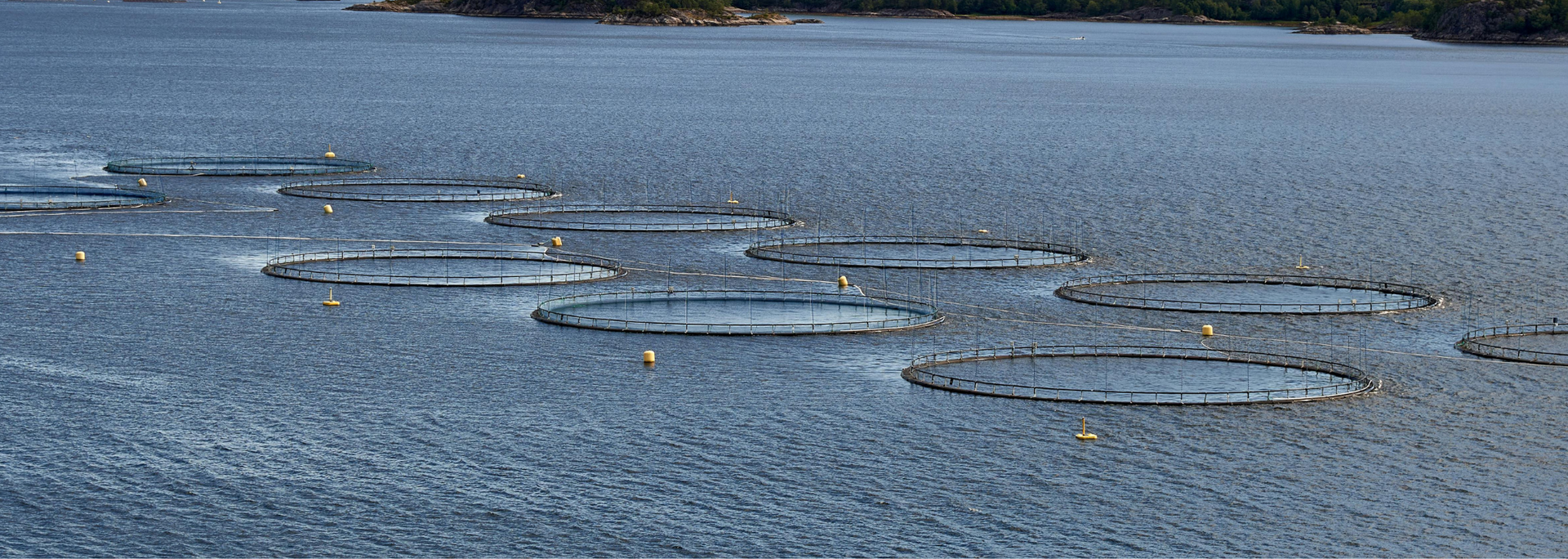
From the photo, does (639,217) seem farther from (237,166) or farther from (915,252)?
(237,166)

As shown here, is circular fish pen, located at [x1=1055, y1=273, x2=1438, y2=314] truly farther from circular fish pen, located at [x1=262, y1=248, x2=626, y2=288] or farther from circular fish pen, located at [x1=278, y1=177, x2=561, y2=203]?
circular fish pen, located at [x1=278, y1=177, x2=561, y2=203]

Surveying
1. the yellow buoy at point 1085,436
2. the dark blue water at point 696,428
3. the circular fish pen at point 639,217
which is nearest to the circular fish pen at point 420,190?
the circular fish pen at point 639,217

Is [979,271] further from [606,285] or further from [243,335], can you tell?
[243,335]

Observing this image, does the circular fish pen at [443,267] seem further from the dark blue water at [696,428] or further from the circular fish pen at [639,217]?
the circular fish pen at [639,217]

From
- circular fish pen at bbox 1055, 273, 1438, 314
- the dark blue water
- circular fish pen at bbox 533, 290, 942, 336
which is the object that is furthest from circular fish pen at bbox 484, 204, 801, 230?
circular fish pen at bbox 1055, 273, 1438, 314

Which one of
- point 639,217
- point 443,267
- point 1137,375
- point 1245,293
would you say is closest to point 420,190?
point 639,217

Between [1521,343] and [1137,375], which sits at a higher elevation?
[1521,343]
